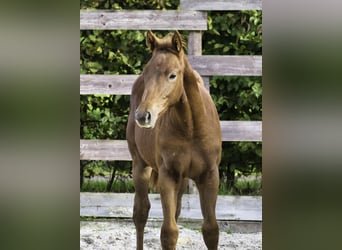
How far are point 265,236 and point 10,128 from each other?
0.27 meters

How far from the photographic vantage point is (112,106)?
1526 millimetres

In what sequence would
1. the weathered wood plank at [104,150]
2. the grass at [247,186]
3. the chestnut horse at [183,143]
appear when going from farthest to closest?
the weathered wood plank at [104,150]
the grass at [247,186]
the chestnut horse at [183,143]

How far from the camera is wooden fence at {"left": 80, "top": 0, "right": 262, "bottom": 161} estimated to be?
1404 mm

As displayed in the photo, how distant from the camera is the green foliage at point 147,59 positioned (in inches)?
54.1

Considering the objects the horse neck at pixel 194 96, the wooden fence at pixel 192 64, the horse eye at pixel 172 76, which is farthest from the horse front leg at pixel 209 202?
the wooden fence at pixel 192 64

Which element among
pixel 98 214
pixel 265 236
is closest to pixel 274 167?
pixel 265 236

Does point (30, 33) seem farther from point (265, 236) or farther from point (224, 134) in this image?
point (224, 134)

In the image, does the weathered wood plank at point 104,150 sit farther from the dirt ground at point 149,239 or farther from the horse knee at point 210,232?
the horse knee at point 210,232

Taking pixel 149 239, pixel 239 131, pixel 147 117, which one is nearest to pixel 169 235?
pixel 149 239

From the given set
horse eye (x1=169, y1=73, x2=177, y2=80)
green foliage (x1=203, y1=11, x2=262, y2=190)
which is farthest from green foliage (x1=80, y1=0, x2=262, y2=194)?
horse eye (x1=169, y1=73, x2=177, y2=80)

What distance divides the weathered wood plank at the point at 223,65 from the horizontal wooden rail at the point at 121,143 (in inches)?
5.8

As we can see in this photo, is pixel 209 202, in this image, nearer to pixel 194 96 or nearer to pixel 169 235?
pixel 169 235

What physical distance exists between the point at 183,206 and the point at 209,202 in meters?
0.30

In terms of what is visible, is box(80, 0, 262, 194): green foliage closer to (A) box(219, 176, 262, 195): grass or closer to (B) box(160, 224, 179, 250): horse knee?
(A) box(219, 176, 262, 195): grass
